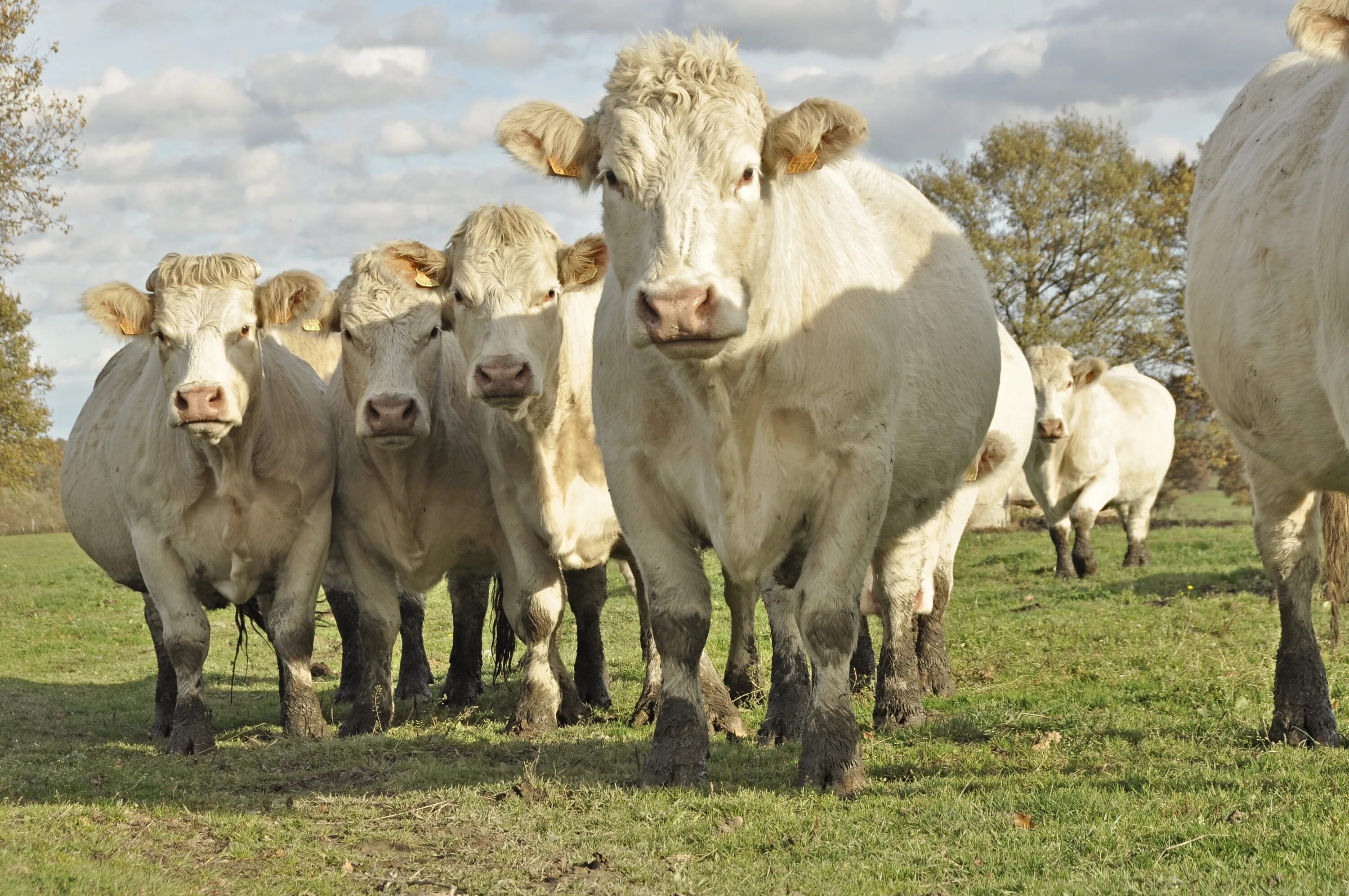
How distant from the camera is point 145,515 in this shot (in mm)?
8367

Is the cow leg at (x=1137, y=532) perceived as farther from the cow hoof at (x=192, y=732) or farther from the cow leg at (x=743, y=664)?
the cow hoof at (x=192, y=732)

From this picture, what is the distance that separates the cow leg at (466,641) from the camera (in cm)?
973

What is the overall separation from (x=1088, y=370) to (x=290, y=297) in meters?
13.5

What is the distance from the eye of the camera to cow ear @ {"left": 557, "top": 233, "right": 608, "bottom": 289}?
8180 mm

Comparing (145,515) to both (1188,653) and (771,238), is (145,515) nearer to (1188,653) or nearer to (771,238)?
(771,238)

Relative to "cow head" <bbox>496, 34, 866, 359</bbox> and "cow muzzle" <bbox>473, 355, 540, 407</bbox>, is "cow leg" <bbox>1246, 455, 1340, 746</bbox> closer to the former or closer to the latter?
"cow head" <bbox>496, 34, 866, 359</bbox>

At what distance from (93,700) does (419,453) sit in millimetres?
3895

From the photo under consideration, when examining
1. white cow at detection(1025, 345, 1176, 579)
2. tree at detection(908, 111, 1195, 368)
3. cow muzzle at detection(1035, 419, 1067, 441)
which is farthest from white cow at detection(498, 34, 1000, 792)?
tree at detection(908, 111, 1195, 368)

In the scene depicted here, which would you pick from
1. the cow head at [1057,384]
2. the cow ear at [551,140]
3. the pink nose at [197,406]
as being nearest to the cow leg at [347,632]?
the pink nose at [197,406]

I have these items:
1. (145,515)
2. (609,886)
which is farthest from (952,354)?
(145,515)

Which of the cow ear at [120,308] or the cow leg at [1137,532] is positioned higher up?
the cow ear at [120,308]

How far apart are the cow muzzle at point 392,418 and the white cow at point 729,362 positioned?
209 cm

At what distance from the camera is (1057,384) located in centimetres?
1852

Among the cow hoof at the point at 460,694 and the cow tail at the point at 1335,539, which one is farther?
the cow hoof at the point at 460,694
